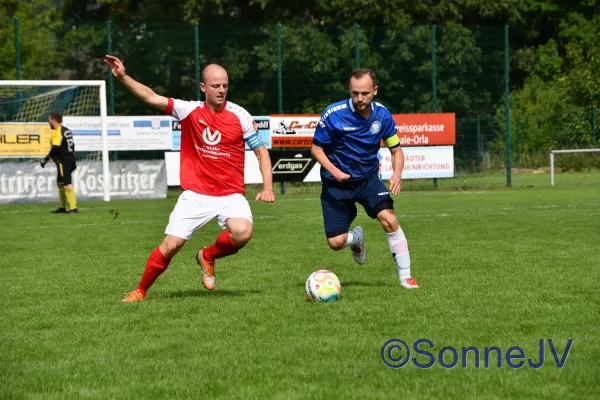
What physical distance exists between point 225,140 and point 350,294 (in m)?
1.51

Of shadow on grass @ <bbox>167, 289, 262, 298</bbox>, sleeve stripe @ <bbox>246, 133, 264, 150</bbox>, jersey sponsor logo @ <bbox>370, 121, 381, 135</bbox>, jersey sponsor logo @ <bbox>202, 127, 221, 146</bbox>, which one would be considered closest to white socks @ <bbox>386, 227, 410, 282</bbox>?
jersey sponsor logo @ <bbox>370, 121, 381, 135</bbox>

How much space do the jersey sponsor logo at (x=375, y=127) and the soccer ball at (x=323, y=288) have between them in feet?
4.52

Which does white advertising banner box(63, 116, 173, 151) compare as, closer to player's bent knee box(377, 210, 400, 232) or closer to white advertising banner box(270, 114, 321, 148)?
white advertising banner box(270, 114, 321, 148)

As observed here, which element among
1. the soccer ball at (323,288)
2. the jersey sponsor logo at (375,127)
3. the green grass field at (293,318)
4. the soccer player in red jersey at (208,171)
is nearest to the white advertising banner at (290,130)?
the green grass field at (293,318)

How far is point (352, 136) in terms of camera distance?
342 inches

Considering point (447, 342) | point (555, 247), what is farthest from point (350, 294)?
point (555, 247)

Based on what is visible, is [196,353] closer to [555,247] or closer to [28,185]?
[555,247]

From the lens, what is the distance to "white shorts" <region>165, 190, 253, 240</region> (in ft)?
26.8

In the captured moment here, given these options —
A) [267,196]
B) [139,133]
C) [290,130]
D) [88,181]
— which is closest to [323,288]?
[267,196]

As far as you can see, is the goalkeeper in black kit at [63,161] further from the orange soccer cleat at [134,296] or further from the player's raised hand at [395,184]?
the player's raised hand at [395,184]

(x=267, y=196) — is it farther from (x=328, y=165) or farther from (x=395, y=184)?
(x=395, y=184)

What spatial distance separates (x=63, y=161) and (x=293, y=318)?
13996 mm

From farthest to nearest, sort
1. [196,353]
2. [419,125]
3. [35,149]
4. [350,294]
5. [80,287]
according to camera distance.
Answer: [419,125]
[35,149]
[80,287]
[350,294]
[196,353]

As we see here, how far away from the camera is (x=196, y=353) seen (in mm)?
5891
